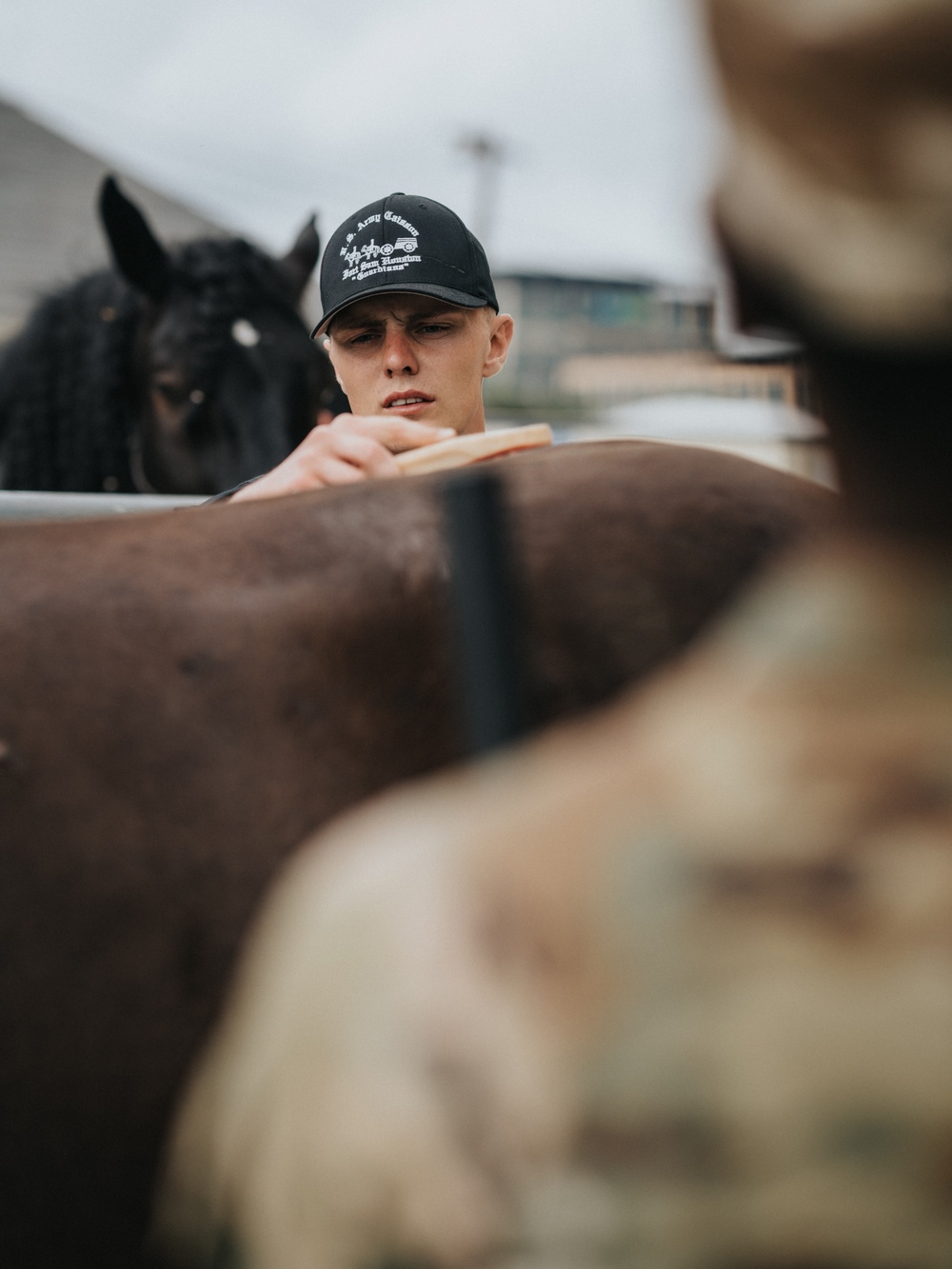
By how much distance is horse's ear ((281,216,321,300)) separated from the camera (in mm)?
4457

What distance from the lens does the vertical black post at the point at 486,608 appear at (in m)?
0.83

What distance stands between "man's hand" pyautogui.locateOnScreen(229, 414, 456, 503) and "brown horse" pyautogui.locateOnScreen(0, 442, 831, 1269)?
209 millimetres

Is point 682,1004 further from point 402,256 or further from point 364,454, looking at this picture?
point 402,256

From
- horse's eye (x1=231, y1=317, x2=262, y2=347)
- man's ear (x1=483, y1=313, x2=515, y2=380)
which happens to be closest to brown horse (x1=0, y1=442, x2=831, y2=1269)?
man's ear (x1=483, y1=313, x2=515, y2=380)

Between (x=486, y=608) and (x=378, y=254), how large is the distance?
173cm

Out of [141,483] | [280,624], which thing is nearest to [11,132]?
[141,483]

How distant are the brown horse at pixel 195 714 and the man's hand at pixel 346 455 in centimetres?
21

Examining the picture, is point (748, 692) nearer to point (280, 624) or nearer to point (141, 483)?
point (280, 624)

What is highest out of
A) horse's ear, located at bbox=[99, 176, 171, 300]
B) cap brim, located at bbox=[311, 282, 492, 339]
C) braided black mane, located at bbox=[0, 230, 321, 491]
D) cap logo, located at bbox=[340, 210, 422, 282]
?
horse's ear, located at bbox=[99, 176, 171, 300]

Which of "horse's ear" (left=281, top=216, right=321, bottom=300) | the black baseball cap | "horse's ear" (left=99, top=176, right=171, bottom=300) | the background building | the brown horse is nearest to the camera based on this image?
the brown horse

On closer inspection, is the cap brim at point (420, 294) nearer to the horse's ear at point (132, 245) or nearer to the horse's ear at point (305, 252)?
the horse's ear at point (132, 245)

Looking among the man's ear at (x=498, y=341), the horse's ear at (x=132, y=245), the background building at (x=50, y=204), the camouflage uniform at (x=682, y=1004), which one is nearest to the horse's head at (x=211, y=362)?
the horse's ear at (x=132, y=245)

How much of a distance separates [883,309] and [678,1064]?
0.36 meters

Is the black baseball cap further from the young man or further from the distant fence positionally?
the distant fence
